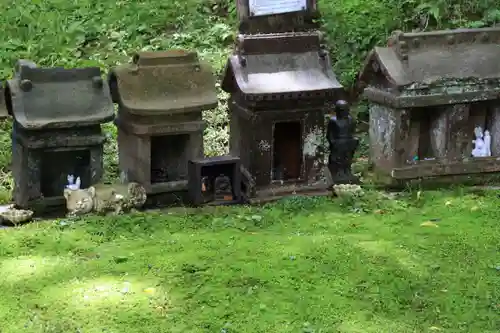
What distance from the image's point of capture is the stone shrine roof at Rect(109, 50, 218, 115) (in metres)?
8.60

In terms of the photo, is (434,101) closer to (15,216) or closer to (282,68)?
(282,68)

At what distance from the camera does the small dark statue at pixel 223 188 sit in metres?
9.05

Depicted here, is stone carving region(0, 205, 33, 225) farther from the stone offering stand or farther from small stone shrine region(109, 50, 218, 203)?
small stone shrine region(109, 50, 218, 203)

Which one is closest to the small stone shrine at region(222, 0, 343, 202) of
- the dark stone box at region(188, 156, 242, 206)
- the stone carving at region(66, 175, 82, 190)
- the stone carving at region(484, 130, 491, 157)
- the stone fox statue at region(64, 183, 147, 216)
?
the dark stone box at region(188, 156, 242, 206)

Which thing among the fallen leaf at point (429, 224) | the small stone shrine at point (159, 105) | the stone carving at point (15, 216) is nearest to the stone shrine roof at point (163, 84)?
the small stone shrine at point (159, 105)

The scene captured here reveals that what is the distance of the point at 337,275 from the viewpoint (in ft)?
21.9

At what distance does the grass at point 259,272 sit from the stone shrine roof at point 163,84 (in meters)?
1.40

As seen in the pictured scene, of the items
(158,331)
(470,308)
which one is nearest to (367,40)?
(470,308)

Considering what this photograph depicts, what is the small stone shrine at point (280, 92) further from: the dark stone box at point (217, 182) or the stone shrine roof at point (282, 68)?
the dark stone box at point (217, 182)

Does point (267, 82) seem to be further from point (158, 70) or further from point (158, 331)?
point (158, 331)

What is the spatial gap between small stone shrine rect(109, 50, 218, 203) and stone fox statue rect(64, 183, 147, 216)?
35 cm

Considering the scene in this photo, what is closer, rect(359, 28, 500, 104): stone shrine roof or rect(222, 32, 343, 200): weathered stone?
rect(222, 32, 343, 200): weathered stone

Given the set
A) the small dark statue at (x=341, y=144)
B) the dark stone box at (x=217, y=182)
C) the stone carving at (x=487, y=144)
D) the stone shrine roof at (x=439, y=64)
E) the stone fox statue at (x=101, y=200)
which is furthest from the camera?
the stone carving at (x=487, y=144)

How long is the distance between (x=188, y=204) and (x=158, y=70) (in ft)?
5.99
